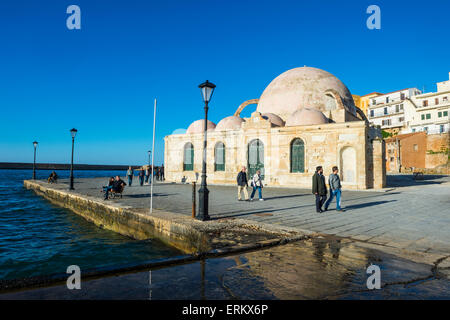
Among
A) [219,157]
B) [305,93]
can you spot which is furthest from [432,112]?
[219,157]

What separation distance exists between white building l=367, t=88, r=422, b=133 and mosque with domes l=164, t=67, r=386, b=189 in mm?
38268

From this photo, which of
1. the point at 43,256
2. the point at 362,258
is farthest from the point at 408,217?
the point at 43,256

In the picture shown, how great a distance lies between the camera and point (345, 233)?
19.0 feet

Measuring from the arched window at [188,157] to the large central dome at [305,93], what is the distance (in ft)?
24.7

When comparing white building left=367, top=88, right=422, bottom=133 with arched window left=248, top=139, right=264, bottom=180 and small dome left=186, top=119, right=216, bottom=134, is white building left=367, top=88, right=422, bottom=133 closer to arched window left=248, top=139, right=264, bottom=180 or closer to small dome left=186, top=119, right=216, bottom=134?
arched window left=248, top=139, right=264, bottom=180

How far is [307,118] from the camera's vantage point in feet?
66.5

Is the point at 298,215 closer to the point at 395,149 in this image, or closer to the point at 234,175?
the point at 234,175

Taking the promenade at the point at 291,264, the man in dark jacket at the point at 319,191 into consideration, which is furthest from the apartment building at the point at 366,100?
the promenade at the point at 291,264

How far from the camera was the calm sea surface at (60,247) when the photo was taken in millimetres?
6336

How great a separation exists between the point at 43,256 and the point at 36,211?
29.5ft

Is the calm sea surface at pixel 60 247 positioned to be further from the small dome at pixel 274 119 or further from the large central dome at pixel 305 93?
the large central dome at pixel 305 93

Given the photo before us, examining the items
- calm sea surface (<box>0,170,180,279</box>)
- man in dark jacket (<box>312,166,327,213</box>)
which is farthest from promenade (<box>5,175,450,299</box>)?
man in dark jacket (<box>312,166,327,213</box>)

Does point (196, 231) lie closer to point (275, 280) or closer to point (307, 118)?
point (275, 280)
